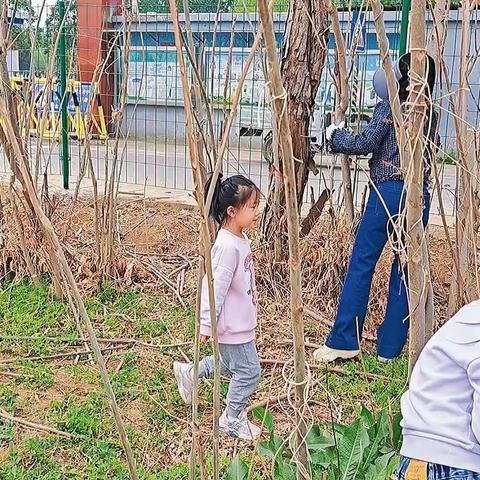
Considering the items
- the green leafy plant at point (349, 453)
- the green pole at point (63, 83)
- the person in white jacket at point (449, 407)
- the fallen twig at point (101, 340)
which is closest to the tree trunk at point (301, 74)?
the fallen twig at point (101, 340)

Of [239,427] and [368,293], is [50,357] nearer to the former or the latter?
[239,427]

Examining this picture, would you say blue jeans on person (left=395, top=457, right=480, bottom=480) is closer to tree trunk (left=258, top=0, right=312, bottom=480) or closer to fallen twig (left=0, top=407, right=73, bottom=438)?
tree trunk (left=258, top=0, right=312, bottom=480)

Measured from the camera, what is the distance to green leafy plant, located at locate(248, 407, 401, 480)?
2.18 meters

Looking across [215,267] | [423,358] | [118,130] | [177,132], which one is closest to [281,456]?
[215,267]

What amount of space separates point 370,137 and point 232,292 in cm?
103

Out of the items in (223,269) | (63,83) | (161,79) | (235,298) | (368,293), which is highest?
(161,79)

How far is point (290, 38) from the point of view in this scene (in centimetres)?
396

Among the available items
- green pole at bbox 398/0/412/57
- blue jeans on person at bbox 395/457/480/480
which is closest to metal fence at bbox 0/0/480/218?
green pole at bbox 398/0/412/57

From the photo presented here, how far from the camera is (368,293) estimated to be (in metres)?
3.36

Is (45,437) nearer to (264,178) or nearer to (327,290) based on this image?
(327,290)

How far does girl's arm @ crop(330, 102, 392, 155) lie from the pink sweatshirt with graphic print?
847 millimetres

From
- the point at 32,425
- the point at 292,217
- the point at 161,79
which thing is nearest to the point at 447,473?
the point at 292,217

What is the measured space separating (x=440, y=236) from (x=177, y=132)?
5066 mm

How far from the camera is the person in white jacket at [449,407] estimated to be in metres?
1.45
